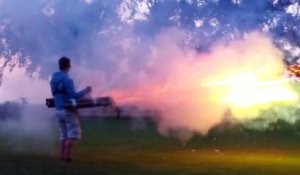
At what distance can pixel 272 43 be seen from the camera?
20594mm

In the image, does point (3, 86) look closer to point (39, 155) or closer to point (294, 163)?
point (39, 155)

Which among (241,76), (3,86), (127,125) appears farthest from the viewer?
(127,125)

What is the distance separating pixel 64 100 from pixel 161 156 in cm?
278

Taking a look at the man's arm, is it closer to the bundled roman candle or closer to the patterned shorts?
the bundled roman candle

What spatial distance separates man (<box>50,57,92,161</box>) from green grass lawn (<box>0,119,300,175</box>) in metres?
0.38

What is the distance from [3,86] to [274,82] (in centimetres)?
928

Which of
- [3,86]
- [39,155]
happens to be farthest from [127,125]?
[39,155]

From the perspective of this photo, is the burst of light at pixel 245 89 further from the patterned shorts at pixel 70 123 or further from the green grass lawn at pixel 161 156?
the patterned shorts at pixel 70 123

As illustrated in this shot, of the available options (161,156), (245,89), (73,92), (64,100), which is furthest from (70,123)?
(245,89)

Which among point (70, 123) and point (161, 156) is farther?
point (161, 156)

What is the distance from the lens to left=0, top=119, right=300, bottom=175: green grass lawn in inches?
552

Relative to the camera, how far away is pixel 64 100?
15.5m

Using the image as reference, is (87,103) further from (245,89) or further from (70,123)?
(245,89)

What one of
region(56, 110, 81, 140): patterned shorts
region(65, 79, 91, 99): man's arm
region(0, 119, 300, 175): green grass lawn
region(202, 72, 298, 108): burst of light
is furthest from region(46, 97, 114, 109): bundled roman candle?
region(202, 72, 298, 108): burst of light
